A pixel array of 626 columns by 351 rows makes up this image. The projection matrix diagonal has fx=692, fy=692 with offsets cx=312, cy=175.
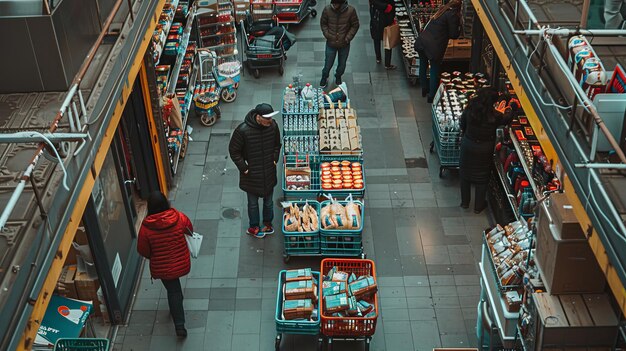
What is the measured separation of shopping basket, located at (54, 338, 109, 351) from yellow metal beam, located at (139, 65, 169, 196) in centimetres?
355

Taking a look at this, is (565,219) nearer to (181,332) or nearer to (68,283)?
(181,332)

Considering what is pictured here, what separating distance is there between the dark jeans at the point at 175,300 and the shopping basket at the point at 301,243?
165 centimetres

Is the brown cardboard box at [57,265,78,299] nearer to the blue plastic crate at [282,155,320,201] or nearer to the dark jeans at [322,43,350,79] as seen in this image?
the blue plastic crate at [282,155,320,201]

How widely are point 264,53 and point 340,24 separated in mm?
1742

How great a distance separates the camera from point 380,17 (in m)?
14.4

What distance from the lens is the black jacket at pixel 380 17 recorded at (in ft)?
46.2

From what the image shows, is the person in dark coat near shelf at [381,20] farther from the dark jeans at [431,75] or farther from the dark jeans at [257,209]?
the dark jeans at [257,209]

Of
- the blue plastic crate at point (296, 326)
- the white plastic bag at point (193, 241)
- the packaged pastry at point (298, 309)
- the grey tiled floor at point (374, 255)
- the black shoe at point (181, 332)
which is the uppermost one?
the white plastic bag at point (193, 241)

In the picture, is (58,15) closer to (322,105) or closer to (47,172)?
(47,172)

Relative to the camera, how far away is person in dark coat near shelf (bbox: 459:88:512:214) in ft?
30.0

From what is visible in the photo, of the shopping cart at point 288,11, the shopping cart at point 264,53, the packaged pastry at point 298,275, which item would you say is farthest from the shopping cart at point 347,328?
the shopping cart at point 288,11

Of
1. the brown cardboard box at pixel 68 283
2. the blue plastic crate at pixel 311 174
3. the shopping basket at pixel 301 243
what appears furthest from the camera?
the blue plastic crate at pixel 311 174

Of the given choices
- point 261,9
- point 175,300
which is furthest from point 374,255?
point 261,9

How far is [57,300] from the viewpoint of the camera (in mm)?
7379
